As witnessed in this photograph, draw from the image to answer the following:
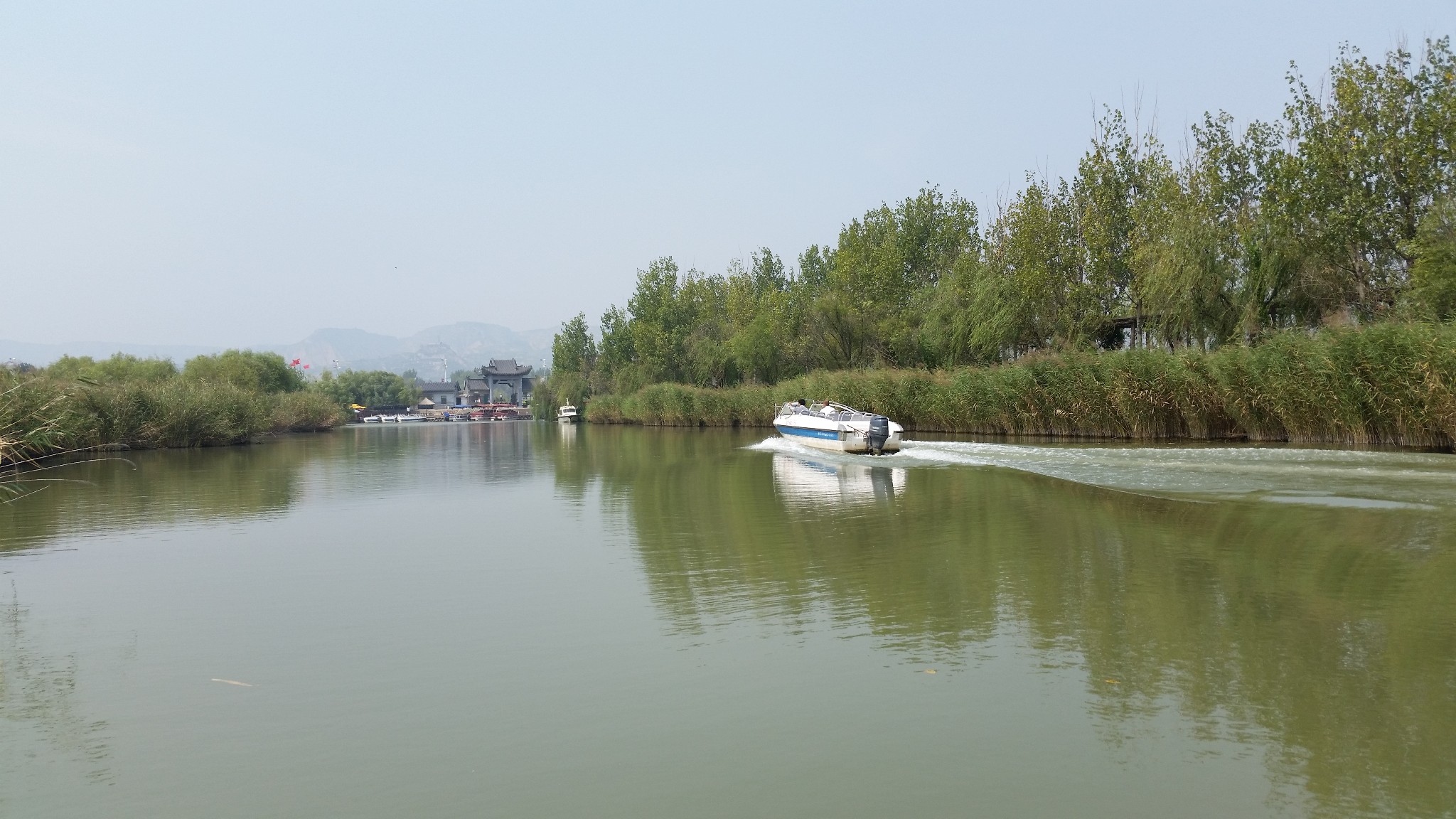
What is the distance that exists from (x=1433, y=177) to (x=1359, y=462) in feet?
49.6

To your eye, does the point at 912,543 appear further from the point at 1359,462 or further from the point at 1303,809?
the point at 1359,462

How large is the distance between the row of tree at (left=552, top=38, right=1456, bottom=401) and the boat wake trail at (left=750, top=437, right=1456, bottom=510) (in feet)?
26.4

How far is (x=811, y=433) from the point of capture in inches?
1411

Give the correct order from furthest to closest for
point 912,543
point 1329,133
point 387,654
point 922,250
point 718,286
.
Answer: point 718,286, point 922,250, point 1329,133, point 912,543, point 387,654

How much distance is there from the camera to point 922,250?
64.2m

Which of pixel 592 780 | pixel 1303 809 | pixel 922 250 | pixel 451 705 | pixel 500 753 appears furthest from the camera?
pixel 922 250

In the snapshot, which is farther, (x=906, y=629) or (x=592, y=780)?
(x=906, y=629)

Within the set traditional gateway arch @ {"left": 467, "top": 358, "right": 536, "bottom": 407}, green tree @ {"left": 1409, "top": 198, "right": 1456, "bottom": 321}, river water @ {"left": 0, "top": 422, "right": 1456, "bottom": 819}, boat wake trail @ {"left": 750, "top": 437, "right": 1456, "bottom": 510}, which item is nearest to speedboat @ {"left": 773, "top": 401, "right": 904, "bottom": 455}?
boat wake trail @ {"left": 750, "top": 437, "right": 1456, "bottom": 510}

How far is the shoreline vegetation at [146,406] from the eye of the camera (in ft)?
60.5

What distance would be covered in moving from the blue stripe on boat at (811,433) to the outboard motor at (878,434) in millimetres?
1861

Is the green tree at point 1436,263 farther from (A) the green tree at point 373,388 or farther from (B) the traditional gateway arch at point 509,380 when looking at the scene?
(B) the traditional gateway arch at point 509,380

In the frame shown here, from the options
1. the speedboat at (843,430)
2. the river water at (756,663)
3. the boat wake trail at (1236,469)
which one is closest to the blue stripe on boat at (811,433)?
the speedboat at (843,430)

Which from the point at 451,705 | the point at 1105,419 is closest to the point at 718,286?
the point at 1105,419

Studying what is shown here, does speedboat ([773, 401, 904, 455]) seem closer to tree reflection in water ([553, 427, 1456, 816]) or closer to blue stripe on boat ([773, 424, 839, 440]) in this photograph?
blue stripe on boat ([773, 424, 839, 440])
